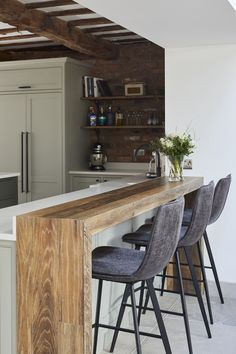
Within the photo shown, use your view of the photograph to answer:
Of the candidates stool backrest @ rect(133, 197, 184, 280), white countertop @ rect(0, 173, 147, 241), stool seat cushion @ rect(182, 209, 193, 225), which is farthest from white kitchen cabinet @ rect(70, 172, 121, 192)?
stool backrest @ rect(133, 197, 184, 280)

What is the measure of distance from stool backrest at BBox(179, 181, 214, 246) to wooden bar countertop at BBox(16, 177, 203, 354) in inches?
35.5

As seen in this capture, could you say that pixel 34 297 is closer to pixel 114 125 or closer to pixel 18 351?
pixel 18 351

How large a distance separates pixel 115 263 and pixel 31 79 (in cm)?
413

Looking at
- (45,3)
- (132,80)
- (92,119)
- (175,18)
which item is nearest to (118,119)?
(92,119)

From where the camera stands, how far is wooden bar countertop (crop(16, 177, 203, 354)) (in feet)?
7.36

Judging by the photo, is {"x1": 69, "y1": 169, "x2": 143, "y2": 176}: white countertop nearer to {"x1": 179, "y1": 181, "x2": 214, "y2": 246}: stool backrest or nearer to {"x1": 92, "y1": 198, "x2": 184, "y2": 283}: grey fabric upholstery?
{"x1": 179, "y1": 181, "x2": 214, "y2": 246}: stool backrest

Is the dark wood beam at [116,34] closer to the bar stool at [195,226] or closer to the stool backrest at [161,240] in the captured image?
the bar stool at [195,226]

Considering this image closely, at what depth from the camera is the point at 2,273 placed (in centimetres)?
252

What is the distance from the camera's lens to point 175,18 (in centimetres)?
335

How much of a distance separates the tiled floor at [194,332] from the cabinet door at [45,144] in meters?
2.57

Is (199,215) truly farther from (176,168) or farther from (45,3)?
(45,3)

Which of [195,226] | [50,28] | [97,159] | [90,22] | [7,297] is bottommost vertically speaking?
[7,297]

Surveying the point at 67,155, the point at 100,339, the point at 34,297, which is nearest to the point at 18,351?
the point at 34,297

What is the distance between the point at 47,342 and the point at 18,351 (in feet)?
0.59
